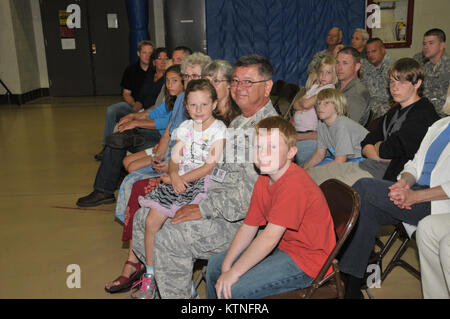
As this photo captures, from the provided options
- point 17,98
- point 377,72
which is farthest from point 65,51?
point 377,72

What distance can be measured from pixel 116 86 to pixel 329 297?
10.6m

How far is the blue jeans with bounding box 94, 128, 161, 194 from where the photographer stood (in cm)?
389

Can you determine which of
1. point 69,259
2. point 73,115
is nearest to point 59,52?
point 73,115

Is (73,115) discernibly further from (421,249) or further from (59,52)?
(421,249)

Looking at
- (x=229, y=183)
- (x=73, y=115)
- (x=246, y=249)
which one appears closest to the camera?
(x=246, y=249)

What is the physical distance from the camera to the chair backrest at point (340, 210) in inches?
65.8

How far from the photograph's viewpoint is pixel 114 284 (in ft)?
8.43

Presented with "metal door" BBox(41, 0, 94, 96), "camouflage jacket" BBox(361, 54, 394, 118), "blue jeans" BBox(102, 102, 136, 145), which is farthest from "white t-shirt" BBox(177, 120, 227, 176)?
"metal door" BBox(41, 0, 94, 96)

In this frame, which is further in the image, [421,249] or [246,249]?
[421,249]

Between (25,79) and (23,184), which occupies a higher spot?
(25,79)

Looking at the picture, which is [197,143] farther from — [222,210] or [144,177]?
[144,177]

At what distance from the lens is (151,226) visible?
2.35 m

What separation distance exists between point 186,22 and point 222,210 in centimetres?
907

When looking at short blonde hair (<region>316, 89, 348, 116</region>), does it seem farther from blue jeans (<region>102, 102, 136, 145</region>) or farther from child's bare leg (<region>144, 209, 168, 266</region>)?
blue jeans (<region>102, 102, 136, 145</region>)
